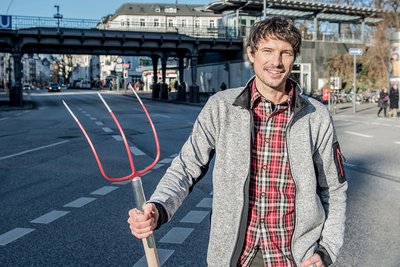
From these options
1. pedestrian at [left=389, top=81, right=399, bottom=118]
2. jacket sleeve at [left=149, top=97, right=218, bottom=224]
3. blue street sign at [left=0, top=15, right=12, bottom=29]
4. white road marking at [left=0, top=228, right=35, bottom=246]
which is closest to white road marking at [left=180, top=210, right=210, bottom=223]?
white road marking at [left=0, top=228, right=35, bottom=246]

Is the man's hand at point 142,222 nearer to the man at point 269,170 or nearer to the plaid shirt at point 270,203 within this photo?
the man at point 269,170

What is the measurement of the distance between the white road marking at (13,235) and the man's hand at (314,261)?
3880 mm

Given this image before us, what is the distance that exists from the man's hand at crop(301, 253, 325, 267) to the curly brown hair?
2.97ft

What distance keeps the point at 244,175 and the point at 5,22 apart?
127ft

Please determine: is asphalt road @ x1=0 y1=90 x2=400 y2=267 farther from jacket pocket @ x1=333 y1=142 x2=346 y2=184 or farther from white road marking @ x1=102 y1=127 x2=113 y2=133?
white road marking @ x1=102 y1=127 x2=113 y2=133

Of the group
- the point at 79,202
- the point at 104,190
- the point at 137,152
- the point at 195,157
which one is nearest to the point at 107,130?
the point at 137,152

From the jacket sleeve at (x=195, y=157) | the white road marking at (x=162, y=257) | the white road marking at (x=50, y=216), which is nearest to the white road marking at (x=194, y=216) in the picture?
the white road marking at (x=162, y=257)

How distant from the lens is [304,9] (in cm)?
4534

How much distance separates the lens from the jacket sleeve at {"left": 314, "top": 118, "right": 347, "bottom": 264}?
2.28 metres

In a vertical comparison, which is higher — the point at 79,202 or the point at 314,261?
the point at 314,261

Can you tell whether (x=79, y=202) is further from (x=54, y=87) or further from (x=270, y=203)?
(x=54, y=87)

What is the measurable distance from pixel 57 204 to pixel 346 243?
3.93 metres

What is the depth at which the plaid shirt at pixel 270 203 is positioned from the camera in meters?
2.19

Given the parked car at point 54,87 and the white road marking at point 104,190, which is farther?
the parked car at point 54,87
